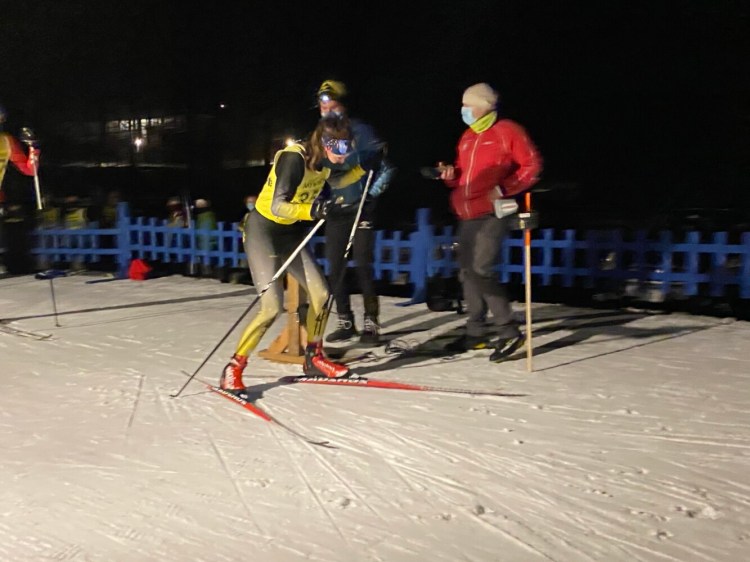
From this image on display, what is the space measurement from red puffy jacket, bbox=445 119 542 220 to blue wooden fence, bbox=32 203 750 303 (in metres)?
3.01

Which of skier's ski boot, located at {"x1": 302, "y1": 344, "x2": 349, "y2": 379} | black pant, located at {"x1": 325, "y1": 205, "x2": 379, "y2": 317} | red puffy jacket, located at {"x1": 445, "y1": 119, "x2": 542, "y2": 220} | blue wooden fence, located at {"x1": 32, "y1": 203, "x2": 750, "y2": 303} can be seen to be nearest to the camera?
skier's ski boot, located at {"x1": 302, "y1": 344, "x2": 349, "y2": 379}

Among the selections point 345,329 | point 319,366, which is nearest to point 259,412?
point 319,366

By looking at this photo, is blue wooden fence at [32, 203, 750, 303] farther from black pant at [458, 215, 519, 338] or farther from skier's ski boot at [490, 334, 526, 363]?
skier's ski boot at [490, 334, 526, 363]

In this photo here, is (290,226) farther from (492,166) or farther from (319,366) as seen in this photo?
(492,166)

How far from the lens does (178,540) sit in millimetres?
3471

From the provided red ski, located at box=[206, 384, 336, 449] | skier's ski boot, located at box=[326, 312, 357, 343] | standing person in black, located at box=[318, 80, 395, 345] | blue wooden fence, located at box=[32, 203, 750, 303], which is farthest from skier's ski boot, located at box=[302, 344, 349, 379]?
blue wooden fence, located at box=[32, 203, 750, 303]

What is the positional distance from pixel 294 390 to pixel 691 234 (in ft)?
17.0

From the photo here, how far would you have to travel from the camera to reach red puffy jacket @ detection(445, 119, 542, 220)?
6258 mm

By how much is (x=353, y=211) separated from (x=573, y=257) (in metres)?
3.79

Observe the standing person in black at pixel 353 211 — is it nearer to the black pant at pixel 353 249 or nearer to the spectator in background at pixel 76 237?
the black pant at pixel 353 249

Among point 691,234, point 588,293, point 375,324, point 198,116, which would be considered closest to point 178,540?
point 375,324

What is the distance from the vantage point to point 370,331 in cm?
739

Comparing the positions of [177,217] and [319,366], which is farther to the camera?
[177,217]

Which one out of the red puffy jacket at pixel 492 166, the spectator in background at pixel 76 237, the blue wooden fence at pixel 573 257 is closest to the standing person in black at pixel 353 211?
the red puffy jacket at pixel 492 166
